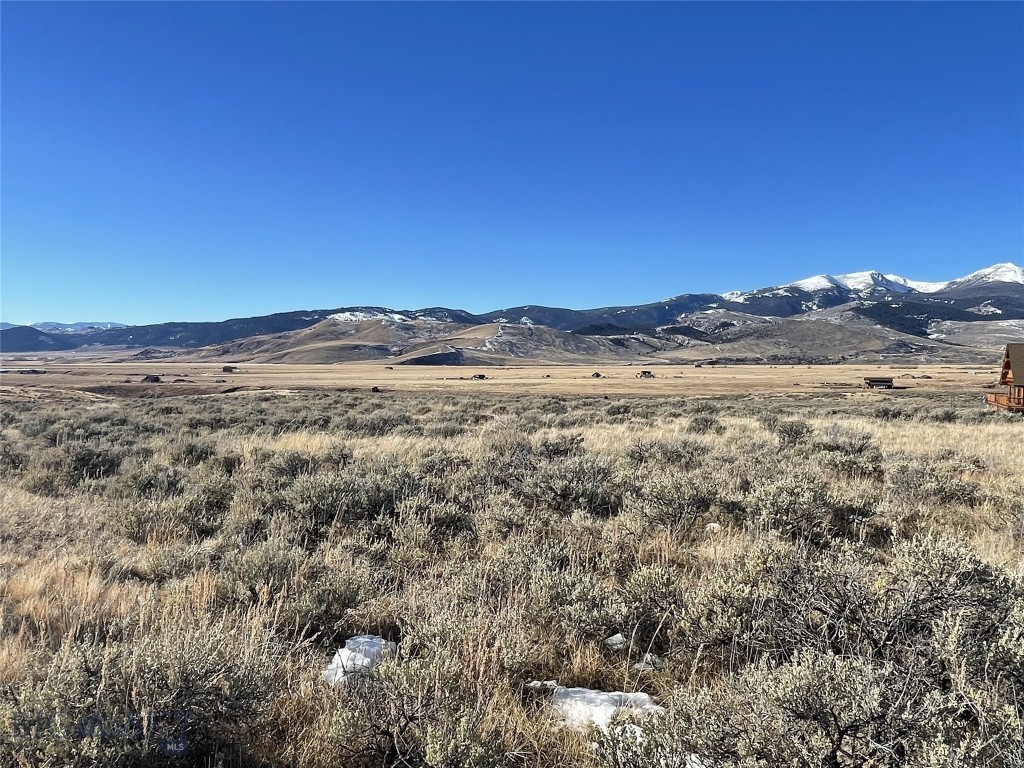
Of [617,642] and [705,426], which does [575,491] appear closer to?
[617,642]

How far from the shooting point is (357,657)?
3324 mm

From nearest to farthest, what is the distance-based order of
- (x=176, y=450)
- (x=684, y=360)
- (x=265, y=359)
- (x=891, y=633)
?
(x=891, y=633) < (x=176, y=450) < (x=684, y=360) < (x=265, y=359)

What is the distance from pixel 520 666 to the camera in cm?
319

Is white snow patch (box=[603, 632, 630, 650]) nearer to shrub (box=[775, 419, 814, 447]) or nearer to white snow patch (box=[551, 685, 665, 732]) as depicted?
white snow patch (box=[551, 685, 665, 732])

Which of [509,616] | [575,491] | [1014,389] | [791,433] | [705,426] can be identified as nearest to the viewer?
[509,616]

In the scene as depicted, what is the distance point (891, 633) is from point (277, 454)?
990 centimetres

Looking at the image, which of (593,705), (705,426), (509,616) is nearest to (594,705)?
(593,705)

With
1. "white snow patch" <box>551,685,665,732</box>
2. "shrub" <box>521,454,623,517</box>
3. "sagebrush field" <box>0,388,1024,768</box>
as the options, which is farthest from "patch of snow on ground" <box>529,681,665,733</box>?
"shrub" <box>521,454,623,517</box>

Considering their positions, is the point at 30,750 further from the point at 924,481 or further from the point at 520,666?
the point at 924,481

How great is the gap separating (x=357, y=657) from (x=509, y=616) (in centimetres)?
100

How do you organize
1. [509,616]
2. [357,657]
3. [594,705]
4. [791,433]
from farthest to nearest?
[791,433] → [509,616] → [357,657] → [594,705]

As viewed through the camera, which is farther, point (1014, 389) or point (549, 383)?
point (549, 383)

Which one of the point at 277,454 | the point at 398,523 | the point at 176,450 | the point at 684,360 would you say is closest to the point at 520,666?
the point at 398,523

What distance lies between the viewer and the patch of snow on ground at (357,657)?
9.93 ft
